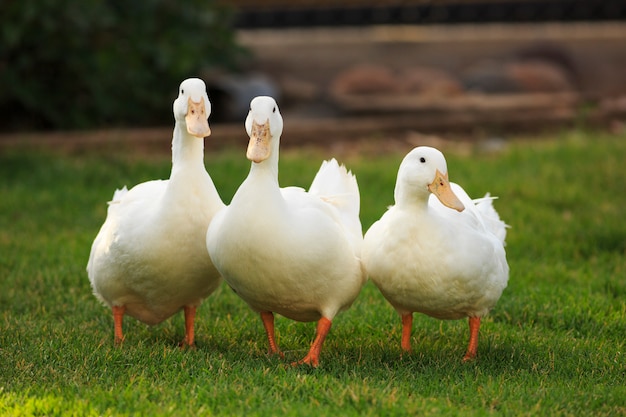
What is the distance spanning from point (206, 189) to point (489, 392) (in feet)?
5.86

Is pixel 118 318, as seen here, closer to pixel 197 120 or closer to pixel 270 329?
pixel 270 329

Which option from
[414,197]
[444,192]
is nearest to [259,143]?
[414,197]

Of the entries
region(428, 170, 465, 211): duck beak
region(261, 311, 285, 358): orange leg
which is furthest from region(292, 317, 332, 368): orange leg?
region(428, 170, 465, 211): duck beak

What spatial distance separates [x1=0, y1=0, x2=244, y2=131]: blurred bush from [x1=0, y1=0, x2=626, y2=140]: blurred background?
0.02m

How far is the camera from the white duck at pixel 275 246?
4.66 meters

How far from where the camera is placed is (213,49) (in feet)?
38.8

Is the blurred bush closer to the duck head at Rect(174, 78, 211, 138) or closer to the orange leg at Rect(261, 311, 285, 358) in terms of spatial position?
the duck head at Rect(174, 78, 211, 138)

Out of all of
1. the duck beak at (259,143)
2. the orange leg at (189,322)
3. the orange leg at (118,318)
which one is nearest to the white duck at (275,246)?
the duck beak at (259,143)

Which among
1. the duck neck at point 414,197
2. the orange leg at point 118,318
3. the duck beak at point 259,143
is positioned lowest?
the orange leg at point 118,318

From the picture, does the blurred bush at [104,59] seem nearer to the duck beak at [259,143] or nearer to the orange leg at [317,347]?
the duck beak at [259,143]

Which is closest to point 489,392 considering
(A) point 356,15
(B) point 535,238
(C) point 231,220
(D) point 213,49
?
(C) point 231,220

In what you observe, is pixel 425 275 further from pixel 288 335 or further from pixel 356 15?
pixel 356 15

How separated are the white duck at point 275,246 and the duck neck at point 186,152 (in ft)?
1.35

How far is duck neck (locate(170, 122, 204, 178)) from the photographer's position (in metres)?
5.14
